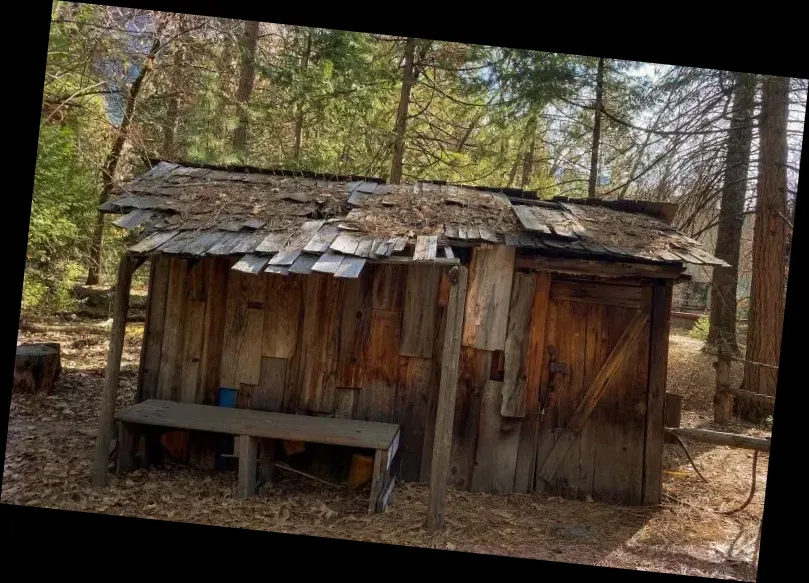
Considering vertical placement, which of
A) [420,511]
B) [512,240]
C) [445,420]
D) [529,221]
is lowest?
[420,511]

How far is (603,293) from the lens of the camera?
18.7 ft

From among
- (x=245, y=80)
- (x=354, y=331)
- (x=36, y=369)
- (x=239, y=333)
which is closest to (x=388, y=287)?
(x=354, y=331)

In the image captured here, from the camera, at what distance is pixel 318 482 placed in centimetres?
561

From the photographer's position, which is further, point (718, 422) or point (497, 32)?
point (718, 422)

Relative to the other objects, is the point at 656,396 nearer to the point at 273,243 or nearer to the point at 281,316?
the point at 281,316

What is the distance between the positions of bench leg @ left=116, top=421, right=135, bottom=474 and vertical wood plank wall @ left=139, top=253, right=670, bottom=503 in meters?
0.64

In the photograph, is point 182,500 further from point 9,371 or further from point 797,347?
point 797,347

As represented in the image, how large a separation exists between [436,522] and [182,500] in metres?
2.45

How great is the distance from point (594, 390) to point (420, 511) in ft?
7.32

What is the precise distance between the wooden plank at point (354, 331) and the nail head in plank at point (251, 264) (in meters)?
1.30

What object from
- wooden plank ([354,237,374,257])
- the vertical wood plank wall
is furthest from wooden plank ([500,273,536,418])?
wooden plank ([354,237,374,257])

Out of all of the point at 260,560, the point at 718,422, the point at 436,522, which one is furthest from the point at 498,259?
the point at 718,422

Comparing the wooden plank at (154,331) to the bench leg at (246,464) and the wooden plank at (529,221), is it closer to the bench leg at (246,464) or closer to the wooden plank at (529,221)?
the bench leg at (246,464)

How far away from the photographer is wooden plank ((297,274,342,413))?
579 centimetres
